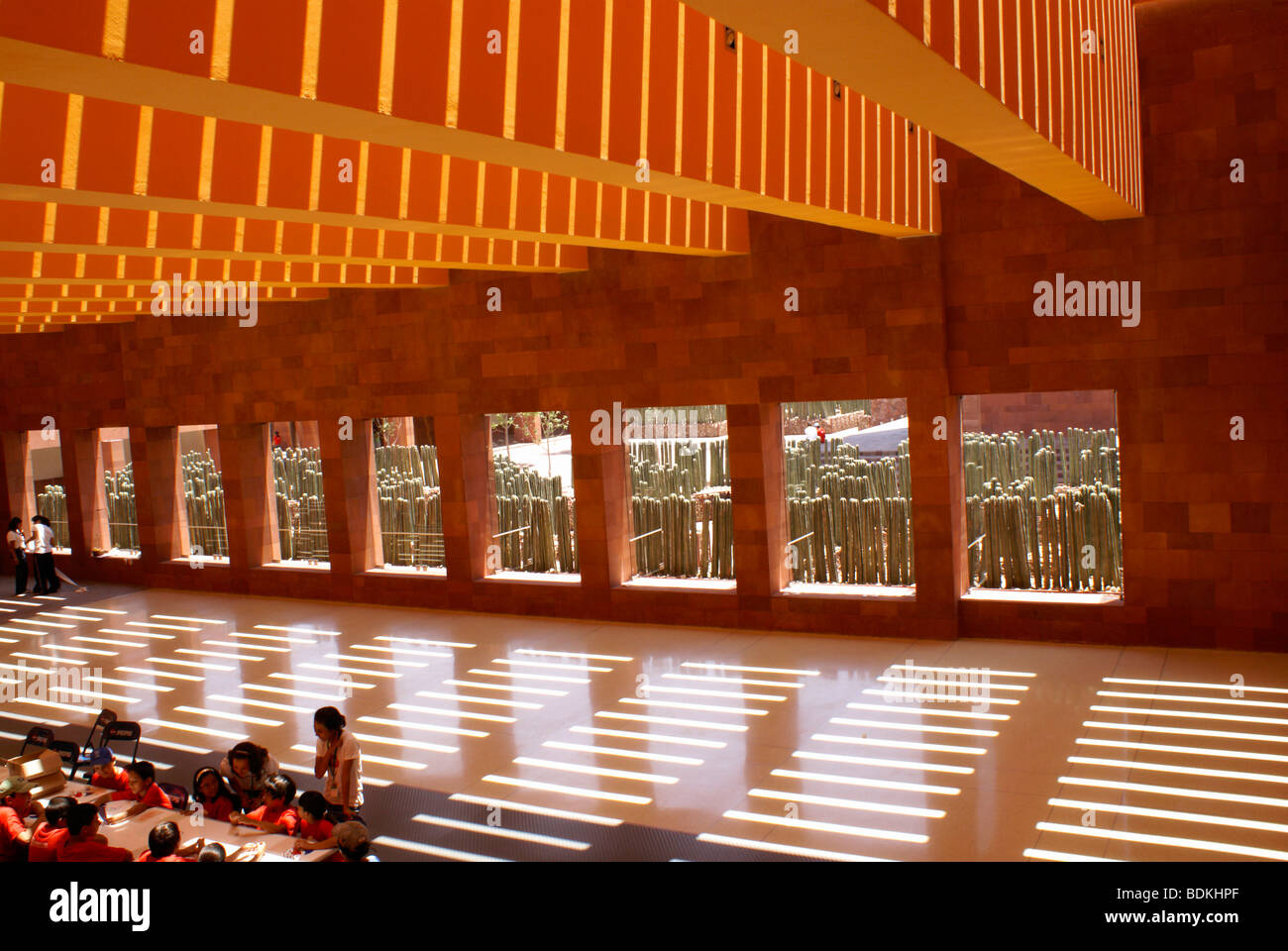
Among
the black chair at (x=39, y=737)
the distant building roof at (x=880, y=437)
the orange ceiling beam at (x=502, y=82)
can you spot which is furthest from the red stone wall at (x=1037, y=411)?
the black chair at (x=39, y=737)

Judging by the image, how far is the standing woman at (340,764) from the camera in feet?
21.5

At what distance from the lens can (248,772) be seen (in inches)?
257

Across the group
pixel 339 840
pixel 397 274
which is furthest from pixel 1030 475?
pixel 339 840

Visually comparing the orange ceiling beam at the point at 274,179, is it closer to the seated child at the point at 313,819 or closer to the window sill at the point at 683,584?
the seated child at the point at 313,819

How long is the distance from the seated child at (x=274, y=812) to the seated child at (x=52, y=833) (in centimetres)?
85

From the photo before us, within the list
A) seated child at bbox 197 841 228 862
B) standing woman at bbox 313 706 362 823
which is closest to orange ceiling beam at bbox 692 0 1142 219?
seated child at bbox 197 841 228 862

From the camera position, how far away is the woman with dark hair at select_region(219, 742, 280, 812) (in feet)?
21.3

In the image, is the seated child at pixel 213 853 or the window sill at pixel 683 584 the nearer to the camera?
the seated child at pixel 213 853

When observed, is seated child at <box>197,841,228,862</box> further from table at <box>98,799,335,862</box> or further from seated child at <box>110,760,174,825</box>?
seated child at <box>110,760,174,825</box>

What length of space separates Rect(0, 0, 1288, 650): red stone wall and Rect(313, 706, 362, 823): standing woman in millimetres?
5558

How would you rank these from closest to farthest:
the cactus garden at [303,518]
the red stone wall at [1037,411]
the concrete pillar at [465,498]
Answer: the red stone wall at [1037,411], the concrete pillar at [465,498], the cactus garden at [303,518]

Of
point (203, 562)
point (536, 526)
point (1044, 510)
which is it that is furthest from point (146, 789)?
point (203, 562)

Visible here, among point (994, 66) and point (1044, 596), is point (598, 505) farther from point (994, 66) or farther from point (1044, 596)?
point (994, 66)

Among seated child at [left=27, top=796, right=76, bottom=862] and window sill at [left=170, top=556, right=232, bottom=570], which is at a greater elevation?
window sill at [left=170, top=556, right=232, bottom=570]
